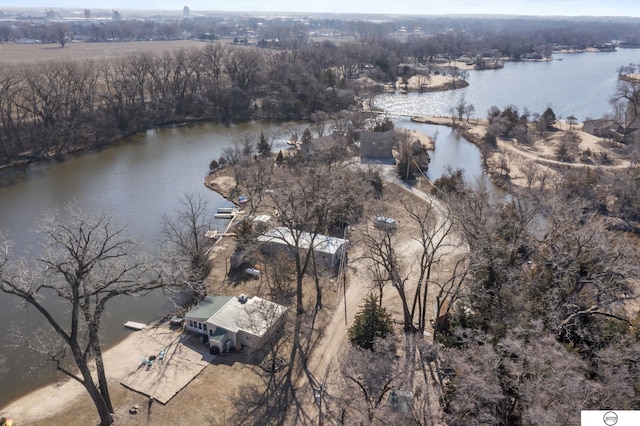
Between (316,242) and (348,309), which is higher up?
(316,242)

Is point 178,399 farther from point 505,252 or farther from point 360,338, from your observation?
point 505,252

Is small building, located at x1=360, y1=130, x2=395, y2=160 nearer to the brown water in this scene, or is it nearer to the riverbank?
the riverbank

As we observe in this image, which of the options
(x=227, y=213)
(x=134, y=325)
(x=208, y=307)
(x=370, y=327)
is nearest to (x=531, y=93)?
(x=227, y=213)

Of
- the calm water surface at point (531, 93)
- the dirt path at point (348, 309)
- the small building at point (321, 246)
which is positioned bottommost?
the dirt path at point (348, 309)

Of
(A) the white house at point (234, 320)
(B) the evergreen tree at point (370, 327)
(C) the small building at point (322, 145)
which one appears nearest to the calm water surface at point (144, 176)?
(A) the white house at point (234, 320)

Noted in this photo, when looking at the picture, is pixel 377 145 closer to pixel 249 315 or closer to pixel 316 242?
pixel 316 242

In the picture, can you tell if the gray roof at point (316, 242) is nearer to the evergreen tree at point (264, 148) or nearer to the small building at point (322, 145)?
the small building at point (322, 145)
